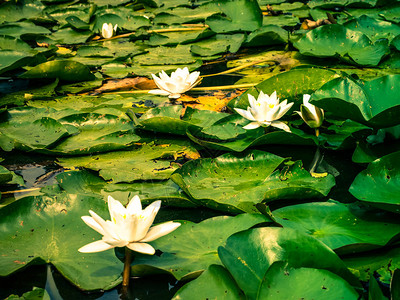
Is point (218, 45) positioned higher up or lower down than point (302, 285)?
higher up

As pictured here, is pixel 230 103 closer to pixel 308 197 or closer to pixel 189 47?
pixel 308 197

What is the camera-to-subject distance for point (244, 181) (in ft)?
6.23

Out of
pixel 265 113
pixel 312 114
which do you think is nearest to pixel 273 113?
pixel 265 113

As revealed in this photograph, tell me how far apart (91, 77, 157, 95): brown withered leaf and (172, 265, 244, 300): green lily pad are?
81.9 inches

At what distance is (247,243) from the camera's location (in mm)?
1312

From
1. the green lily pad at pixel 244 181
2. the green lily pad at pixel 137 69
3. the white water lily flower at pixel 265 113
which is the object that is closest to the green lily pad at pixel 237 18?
the green lily pad at pixel 137 69

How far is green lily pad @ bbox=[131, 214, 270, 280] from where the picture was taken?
1376 mm

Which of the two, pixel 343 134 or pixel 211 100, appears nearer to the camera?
pixel 343 134

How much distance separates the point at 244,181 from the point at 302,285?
0.77 metres

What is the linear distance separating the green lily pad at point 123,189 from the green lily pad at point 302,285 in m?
0.66

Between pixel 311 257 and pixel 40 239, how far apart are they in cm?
94

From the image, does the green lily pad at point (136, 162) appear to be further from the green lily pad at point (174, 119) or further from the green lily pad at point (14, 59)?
the green lily pad at point (14, 59)

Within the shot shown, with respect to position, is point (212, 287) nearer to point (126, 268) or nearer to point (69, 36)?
point (126, 268)

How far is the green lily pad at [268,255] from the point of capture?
1.24 metres
